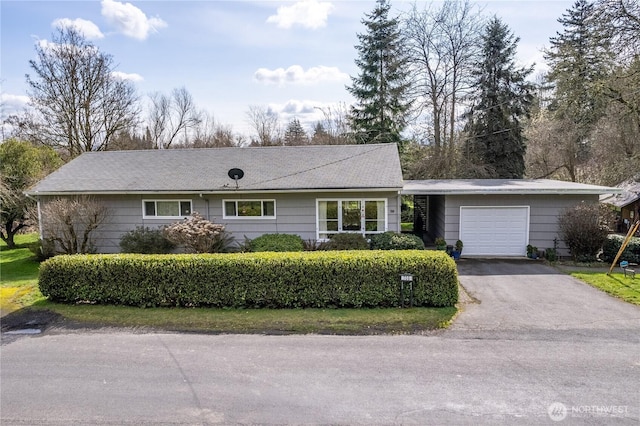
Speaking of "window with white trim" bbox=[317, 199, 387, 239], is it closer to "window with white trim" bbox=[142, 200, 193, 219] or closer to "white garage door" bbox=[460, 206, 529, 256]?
"white garage door" bbox=[460, 206, 529, 256]

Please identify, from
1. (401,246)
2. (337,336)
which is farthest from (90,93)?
(337,336)

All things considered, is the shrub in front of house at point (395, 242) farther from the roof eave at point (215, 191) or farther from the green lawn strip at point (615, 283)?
the green lawn strip at point (615, 283)

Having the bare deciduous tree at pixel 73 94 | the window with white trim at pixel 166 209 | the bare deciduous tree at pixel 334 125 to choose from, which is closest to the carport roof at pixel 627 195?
the bare deciduous tree at pixel 334 125

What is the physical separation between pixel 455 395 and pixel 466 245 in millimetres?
9408

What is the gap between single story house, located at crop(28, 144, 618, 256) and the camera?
12.5 meters

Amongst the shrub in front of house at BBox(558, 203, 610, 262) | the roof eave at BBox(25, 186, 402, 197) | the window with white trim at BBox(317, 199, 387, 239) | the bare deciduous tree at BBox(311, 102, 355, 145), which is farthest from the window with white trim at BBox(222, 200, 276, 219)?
the bare deciduous tree at BBox(311, 102, 355, 145)

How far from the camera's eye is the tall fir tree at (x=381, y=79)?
2578 centimetres

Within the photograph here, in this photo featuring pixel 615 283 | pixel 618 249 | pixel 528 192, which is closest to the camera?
pixel 615 283

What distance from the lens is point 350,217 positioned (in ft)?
42.0

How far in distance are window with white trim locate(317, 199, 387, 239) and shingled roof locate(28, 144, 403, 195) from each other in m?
0.80

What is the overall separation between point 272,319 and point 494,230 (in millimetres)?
9340

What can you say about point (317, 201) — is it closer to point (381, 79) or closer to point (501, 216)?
point (501, 216)

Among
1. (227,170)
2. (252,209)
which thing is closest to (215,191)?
(252,209)

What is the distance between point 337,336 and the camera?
22.2 ft
